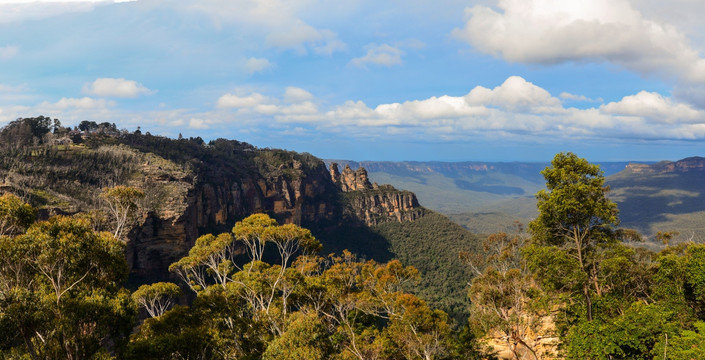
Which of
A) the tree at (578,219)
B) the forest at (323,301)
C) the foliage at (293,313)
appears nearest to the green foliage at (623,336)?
the forest at (323,301)

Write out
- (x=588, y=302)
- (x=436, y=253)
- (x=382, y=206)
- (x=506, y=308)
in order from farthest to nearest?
(x=382, y=206) < (x=436, y=253) < (x=506, y=308) < (x=588, y=302)

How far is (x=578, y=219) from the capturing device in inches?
819

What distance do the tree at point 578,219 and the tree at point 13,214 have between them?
25838mm

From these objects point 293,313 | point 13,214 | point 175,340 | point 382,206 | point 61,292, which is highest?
point 13,214

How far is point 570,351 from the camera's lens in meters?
18.7

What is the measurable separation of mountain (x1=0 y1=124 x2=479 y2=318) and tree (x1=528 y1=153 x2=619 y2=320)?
48.2 m

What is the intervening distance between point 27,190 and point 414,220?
380ft

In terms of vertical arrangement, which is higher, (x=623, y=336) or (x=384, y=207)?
(x=623, y=336)

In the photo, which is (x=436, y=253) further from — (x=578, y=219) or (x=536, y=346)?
(x=578, y=219)

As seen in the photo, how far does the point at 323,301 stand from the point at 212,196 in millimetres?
75250

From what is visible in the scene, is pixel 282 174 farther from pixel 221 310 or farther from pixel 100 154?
pixel 221 310

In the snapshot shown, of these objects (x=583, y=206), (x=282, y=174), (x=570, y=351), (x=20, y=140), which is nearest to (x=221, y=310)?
(x=570, y=351)

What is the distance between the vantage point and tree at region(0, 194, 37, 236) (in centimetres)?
1603

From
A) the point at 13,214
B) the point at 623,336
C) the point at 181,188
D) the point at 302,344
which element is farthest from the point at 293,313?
the point at 181,188
